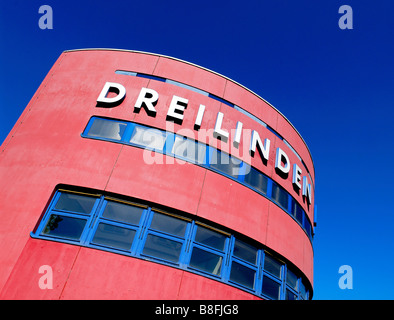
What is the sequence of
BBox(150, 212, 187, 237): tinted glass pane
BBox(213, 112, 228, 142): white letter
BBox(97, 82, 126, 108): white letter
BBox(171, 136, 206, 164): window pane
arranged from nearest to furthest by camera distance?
1. BBox(150, 212, 187, 237): tinted glass pane
2. BBox(171, 136, 206, 164): window pane
3. BBox(97, 82, 126, 108): white letter
4. BBox(213, 112, 228, 142): white letter

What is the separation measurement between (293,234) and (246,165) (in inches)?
147

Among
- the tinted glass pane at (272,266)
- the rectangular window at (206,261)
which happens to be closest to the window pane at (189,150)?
the rectangular window at (206,261)

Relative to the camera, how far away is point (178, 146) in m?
11.2

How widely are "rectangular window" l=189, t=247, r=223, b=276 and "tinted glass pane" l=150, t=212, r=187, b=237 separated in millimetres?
796

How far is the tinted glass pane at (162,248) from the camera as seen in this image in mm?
9273

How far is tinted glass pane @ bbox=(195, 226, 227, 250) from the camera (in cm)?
1016

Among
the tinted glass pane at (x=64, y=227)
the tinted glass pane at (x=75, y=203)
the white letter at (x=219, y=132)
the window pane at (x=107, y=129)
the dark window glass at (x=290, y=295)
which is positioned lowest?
the tinted glass pane at (x=64, y=227)

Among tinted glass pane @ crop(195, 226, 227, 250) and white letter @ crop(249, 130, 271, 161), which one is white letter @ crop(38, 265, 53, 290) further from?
white letter @ crop(249, 130, 271, 161)

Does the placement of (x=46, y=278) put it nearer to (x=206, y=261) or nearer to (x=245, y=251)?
(x=206, y=261)

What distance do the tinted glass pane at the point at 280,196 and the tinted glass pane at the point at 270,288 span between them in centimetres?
326

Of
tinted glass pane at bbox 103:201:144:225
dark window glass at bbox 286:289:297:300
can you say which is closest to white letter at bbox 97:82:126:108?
tinted glass pane at bbox 103:201:144:225

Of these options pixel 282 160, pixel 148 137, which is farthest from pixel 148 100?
pixel 282 160

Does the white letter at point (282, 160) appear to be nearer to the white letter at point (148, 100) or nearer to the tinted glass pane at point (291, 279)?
the tinted glass pane at point (291, 279)

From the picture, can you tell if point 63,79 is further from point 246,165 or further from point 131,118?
point 246,165
